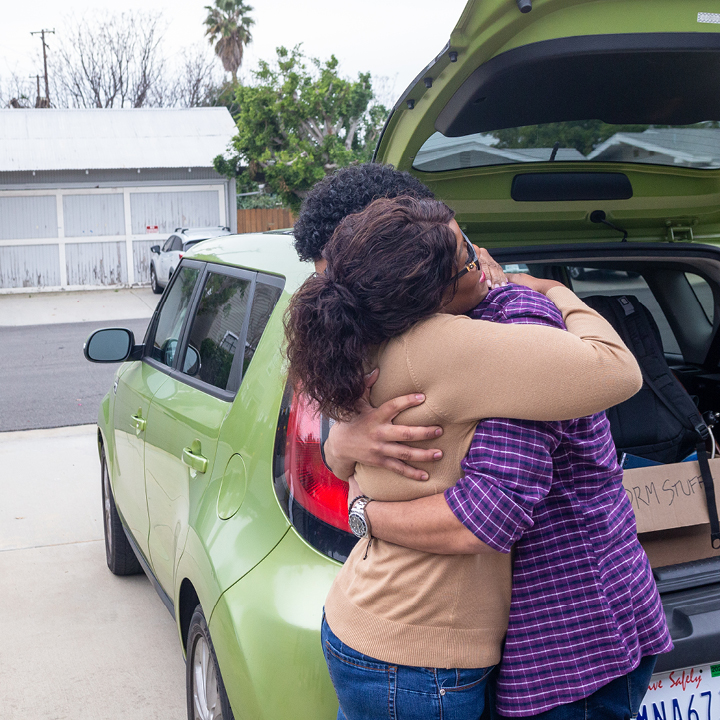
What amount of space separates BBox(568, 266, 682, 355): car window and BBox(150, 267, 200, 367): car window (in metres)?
1.89

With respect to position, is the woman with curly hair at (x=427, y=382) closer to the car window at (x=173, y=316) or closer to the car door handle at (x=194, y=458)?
the car door handle at (x=194, y=458)

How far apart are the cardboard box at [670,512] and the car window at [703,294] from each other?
5.24ft

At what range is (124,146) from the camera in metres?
21.7

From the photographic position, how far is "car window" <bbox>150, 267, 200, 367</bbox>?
3391 mm

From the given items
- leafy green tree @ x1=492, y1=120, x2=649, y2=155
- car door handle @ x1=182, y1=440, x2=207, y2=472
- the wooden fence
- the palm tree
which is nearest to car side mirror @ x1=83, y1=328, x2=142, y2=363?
car door handle @ x1=182, y1=440, x2=207, y2=472

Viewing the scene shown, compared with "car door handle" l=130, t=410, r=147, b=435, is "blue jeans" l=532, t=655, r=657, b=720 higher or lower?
higher

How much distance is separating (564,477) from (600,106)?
1677mm

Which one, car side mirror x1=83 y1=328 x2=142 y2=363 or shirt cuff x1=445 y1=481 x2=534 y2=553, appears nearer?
shirt cuff x1=445 y1=481 x2=534 y2=553

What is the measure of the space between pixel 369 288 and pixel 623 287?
3039 millimetres

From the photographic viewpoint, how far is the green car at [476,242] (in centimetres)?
190

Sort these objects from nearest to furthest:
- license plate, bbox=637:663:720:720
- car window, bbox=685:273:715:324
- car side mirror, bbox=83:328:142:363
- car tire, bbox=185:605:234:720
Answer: license plate, bbox=637:663:720:720, car tire, bbox=185:605:234:720, car side mirror, bbox=83:328:142:363, car window, bbox=685:273:715:324

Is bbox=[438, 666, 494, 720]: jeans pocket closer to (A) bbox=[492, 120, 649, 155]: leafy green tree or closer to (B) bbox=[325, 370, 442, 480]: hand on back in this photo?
(B) bbox=[325, 370, 442, 480]: hand on back

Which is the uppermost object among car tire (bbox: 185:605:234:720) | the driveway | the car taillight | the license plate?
the car taillight

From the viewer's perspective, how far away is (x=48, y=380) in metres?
9.95
